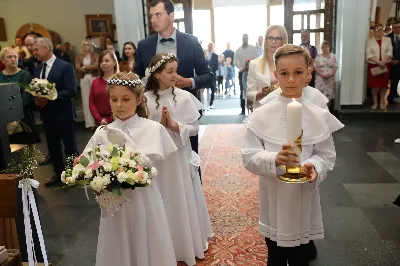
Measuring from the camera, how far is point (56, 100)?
5.40 meters

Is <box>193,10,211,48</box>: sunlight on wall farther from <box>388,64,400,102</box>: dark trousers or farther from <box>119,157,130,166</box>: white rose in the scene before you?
<box>119,157,130,166</box>: white rose

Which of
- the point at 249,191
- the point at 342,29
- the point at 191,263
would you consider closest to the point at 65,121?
the point at 249,191

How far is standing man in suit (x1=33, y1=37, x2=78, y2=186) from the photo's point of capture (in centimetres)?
534

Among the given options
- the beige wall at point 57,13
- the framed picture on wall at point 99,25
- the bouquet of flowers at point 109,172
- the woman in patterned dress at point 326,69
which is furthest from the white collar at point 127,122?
the beige wall at point 57,13

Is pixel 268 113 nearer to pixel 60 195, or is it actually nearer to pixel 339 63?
pixel 60 195

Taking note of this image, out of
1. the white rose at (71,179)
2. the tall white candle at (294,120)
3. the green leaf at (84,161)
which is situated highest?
the tall white candle at (294,120)

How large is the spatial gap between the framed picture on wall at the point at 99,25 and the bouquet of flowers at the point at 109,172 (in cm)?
1295

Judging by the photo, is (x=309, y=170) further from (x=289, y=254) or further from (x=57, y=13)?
(x=57, y=13)

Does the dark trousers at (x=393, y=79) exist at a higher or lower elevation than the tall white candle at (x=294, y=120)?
lower

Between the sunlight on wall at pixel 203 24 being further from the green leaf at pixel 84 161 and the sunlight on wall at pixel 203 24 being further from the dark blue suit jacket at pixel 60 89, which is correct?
the green leaf at pixel 84 161

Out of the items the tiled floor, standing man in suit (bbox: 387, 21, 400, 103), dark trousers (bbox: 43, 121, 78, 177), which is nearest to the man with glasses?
standing man in suit (bbox: 387, 21, 400, 103)

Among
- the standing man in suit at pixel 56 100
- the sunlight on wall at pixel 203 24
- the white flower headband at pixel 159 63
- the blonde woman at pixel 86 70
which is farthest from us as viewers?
the sunlight on wall at pixel 203 24

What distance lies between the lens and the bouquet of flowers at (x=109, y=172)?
2.06 m

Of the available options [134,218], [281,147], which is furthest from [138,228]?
[281,147]
